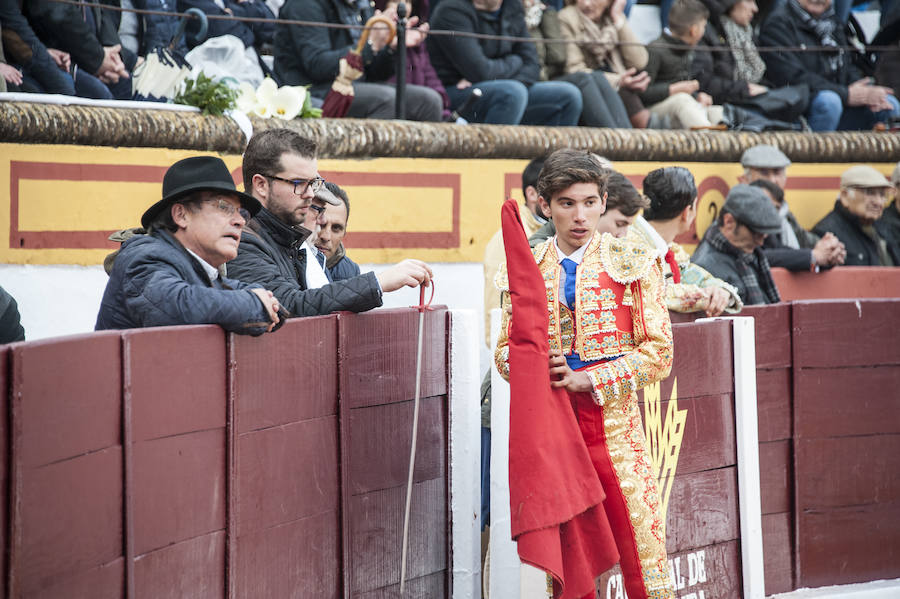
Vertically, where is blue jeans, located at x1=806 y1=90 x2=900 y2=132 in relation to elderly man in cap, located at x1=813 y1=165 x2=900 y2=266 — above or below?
above

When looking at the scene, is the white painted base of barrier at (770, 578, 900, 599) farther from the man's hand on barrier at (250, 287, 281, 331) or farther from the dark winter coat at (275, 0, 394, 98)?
the dark winter coat at (275, 0, 394, 98)

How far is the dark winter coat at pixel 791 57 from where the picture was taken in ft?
26.0

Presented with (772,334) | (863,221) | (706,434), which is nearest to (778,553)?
(706,434)

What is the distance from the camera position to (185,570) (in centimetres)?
262

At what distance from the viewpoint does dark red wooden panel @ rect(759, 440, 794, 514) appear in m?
4.40

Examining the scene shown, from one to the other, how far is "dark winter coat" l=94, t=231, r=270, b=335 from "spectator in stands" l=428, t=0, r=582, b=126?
3874mm

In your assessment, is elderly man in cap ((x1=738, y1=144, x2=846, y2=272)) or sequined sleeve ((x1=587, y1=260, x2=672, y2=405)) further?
elderly man in cap ((x1=738, y1=144, x2=846, y2=272))

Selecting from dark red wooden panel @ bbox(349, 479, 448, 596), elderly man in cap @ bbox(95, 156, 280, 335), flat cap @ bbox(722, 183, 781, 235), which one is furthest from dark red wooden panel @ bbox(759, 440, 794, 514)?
elderly man in cap @ bbox(95, 156, 280, 335)

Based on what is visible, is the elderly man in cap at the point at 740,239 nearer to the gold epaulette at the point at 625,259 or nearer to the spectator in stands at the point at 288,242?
the gold epaulette at the point at 625,259

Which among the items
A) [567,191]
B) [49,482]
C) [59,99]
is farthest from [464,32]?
[49,482]

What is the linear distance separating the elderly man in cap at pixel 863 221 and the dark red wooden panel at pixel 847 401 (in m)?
2.23

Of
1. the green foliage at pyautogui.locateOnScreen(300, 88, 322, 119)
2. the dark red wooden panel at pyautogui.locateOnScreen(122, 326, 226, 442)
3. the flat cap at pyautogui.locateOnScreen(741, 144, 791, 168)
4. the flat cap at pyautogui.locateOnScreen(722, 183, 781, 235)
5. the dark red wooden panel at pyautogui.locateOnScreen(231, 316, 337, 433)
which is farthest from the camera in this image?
the flat cap at pyautogui.locateOnScreen(741, 144, 791, 168)

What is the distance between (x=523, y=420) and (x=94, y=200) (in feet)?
9.30

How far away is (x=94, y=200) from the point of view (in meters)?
5.02
